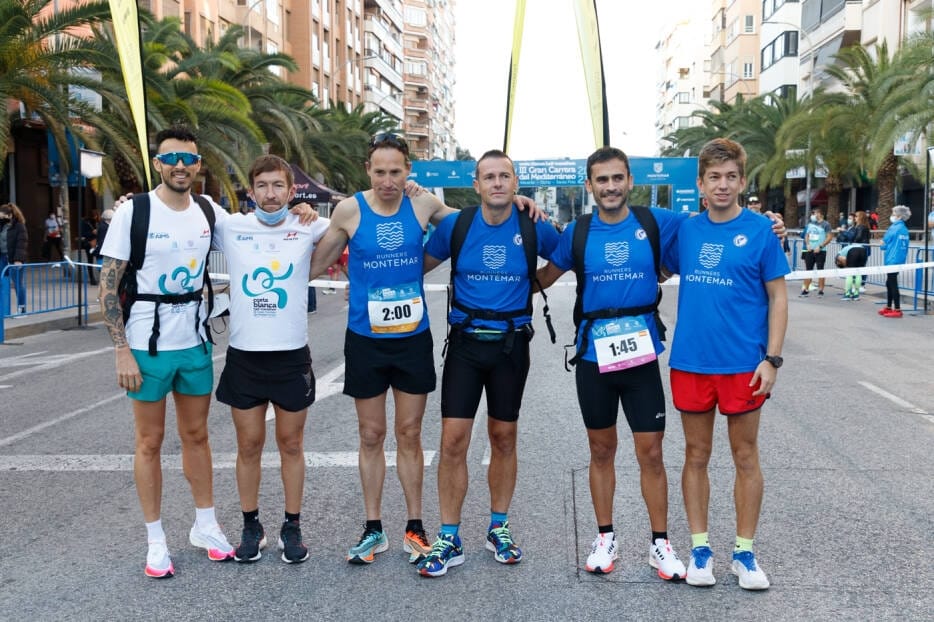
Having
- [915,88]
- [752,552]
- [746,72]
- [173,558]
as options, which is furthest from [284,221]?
[746,72]

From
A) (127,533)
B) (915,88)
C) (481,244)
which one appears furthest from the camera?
(915,88)

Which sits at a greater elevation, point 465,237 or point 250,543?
point 465,237

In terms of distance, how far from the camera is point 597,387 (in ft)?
14.8

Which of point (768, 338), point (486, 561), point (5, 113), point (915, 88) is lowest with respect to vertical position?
point (486, 561)

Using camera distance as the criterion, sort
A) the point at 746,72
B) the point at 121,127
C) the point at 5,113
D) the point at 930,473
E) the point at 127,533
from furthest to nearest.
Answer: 1. the point at 746,72
2. the point at 121,127
3. the point at 5,113
4. the point at 930,473
5. the point at 127,533

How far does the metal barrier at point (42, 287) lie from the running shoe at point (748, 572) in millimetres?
13190

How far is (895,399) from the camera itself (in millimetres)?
8938

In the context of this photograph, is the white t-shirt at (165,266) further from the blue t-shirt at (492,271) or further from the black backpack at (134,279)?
the blue t-shirt at (492,271)

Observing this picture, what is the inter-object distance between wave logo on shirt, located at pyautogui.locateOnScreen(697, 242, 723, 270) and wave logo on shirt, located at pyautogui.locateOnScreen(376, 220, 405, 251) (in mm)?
1418

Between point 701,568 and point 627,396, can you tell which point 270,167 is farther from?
point 701,568

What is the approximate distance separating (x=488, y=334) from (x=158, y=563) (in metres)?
1.86

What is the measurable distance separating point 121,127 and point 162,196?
1811cm

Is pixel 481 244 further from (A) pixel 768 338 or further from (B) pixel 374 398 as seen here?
(A) pixel 768 338

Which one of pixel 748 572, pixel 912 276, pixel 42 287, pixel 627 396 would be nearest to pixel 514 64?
pixel 627 396
